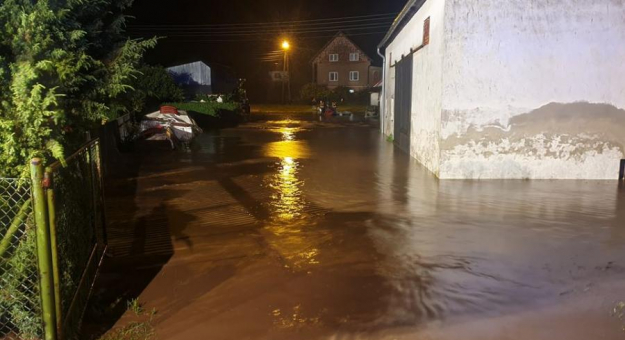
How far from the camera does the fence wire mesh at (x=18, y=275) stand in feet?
12.9

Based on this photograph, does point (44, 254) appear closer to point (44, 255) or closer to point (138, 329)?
point (44, 255)

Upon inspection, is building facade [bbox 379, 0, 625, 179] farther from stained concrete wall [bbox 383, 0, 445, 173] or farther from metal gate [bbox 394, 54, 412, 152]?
metal gate [bbox 394, 54, 412, 152]

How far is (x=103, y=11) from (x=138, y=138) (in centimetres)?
1263

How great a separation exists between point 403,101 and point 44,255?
1443 cm

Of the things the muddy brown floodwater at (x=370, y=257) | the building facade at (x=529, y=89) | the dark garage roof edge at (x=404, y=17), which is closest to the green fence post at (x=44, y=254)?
the muddy brown floodwater at (x=370, y=257)

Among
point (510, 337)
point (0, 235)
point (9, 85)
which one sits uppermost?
point (9, 85)

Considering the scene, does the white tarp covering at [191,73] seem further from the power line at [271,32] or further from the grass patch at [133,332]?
the grass patch at [133,332]

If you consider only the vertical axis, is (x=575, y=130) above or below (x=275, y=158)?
above

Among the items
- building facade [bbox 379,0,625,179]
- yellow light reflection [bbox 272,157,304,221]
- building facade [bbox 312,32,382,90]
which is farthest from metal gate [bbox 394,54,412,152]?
building facade [bbox 312,32,382,90]

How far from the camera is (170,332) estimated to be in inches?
168

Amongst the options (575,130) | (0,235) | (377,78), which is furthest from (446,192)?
(377,78)

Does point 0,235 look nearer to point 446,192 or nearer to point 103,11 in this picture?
point 103,11

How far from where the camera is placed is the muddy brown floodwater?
447 centimetres

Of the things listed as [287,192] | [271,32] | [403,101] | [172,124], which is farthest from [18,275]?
[271,32]
